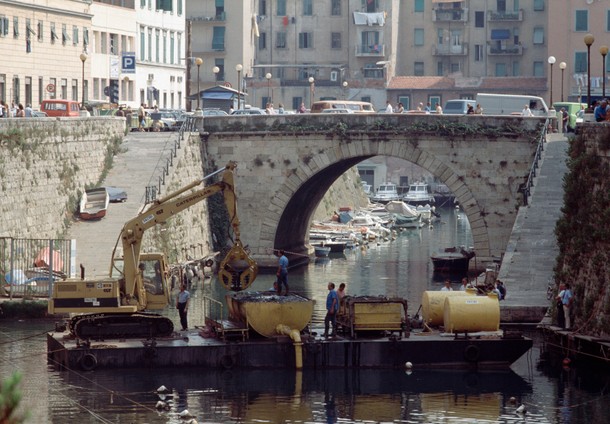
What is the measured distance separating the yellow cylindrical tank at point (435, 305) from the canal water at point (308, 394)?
2.44m

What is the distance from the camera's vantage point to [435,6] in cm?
13138

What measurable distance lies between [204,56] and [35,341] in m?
80.7

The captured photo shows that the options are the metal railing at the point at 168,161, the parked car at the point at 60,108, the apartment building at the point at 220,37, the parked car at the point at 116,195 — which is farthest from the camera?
the apartment building at the point at 220,37

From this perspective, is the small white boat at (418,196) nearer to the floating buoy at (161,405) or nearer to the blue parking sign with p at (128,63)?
the blue parking sign with p at (128,63)

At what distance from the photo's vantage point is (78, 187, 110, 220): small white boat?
2566 inches

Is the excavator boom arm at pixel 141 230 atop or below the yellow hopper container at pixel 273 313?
atop

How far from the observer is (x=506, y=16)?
12988 centimetres

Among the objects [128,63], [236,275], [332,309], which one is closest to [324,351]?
[332,309]

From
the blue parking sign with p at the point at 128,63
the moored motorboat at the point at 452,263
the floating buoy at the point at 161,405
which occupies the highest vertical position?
the blue parking sign with p at the point at 128,63

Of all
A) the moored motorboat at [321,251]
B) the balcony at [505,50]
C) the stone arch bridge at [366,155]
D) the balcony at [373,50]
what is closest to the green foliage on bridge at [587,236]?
the stone arch bridge at [366,155]

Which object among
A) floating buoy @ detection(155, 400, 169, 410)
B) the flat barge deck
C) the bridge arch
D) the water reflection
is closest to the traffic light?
the bridge arch

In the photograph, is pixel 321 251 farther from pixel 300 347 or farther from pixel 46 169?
pixel 300 347

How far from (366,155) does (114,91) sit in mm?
28370

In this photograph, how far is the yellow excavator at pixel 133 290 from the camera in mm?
44812
